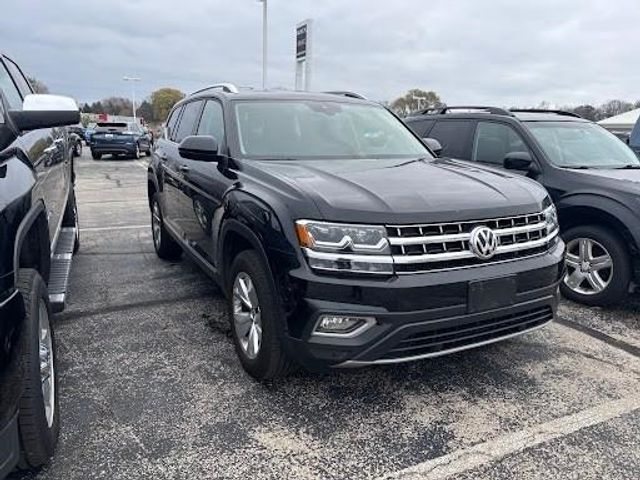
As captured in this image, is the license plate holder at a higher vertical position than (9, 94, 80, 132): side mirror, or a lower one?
lower

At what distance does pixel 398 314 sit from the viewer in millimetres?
2705

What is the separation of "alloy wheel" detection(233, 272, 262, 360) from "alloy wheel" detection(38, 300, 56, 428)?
104 centimetres

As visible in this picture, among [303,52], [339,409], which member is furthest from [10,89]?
[303,52]

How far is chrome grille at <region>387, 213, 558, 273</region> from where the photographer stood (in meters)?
2.75

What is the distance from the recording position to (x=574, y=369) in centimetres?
361

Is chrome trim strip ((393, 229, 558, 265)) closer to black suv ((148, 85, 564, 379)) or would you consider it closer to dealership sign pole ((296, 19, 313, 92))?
black suv ((148, 85, 564, 379))

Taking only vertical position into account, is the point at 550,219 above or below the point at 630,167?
below

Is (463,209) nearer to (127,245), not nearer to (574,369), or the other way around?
(574,369)

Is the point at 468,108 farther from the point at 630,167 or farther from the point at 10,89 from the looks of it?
the point at 10,89

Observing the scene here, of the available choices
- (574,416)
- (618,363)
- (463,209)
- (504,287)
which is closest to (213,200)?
(463,209)

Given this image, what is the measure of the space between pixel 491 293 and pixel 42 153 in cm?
282

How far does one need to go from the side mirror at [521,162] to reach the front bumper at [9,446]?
4616 mm

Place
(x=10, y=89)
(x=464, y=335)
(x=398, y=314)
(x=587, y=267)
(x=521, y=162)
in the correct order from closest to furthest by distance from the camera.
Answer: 1. (x=398, y=314)
2. (x=464, y=335)
3. (x=10, y=89)
4. (x=587, y=267)
5. (x=521, y=162)

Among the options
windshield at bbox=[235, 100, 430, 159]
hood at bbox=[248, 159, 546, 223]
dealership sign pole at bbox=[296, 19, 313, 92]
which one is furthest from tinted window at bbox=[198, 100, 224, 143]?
dealership sign pole at bbox=[296, 19, 313, 92]
